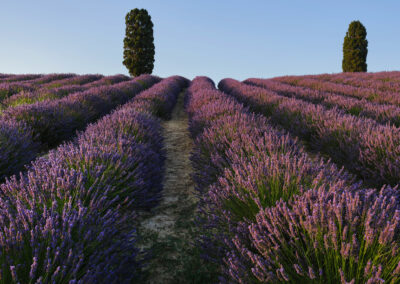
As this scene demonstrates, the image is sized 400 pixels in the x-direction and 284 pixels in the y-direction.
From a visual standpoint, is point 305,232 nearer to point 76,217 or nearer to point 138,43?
point 76,217

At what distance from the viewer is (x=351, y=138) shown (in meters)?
3.48

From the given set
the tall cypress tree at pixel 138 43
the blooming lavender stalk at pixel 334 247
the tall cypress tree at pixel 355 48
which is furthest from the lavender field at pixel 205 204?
the tall cypress tree at pixel 355 48

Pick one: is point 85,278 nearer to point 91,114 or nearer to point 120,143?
point 120,143

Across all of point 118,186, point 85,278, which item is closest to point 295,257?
point 85,278

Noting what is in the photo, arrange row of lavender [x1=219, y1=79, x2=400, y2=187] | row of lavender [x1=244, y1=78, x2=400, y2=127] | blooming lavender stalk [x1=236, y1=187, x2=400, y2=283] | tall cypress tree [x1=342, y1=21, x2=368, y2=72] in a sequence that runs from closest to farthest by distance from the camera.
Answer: blooming lavender stalk [x1=236, y1=187, x2=400, y2=283] → row of lavender [x1=219, y1=79, x2=400, y2=187] → row of lavender [x1=244, y1=78, x2=400, y2=127] → tall cypress tree [x1=342, y1=21, x2=368, y2=72]

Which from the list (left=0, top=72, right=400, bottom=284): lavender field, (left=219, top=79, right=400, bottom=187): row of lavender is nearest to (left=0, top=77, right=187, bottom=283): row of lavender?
(left=0, top=72, right=400, bottom=284): lavender field

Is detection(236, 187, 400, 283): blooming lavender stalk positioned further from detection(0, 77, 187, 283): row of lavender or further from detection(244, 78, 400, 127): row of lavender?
detection(244, 78, 400, 127): row of lavender

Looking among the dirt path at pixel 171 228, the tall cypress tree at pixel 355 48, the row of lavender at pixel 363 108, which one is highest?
the tall cypress tree at pixel 355 48

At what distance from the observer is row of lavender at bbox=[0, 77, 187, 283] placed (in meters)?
1.14

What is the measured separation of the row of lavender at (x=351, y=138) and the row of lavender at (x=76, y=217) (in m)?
2.35

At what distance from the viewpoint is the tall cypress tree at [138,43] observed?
81.5 feet

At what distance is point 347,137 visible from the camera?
352cm

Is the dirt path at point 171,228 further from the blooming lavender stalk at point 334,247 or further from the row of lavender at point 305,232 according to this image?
the blooming lavender stalk at point 334,247

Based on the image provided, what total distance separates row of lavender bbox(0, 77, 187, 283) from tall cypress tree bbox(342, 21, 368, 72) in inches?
1028
